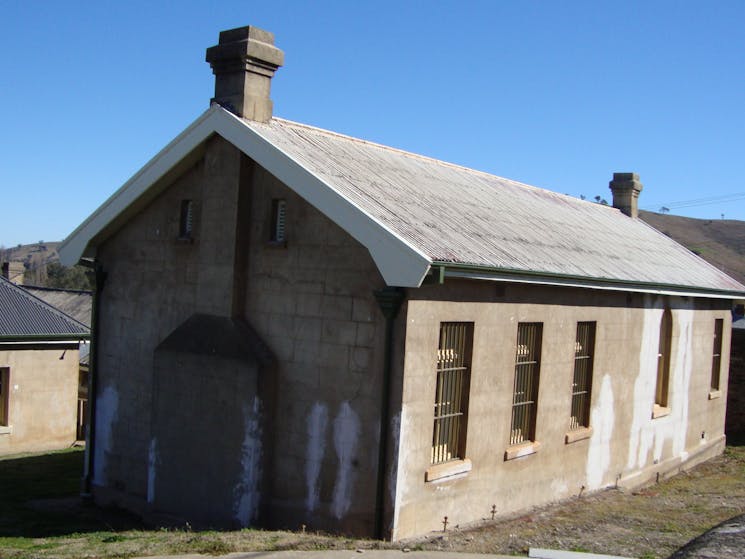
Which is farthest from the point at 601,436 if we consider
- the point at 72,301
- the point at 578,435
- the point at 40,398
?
the point at 72,301

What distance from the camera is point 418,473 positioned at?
418 inches

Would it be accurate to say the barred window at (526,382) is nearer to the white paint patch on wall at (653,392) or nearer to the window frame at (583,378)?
the window frame at (583,378)

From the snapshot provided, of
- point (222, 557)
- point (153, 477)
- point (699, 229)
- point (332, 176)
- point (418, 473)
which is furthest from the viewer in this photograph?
point (699, 229)

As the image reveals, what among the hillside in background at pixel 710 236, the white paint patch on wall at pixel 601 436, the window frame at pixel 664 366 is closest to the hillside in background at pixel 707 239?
the hillside in background at pixel 710 236

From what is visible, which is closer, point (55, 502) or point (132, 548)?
point (132, 548)

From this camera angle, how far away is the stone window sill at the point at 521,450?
12367 millimetres

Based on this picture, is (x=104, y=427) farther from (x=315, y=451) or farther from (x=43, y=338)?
(x=43, y=338)

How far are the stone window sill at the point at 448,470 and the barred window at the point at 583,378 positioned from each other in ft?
11.9

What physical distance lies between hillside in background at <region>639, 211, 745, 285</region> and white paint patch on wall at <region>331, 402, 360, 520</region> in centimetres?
7297

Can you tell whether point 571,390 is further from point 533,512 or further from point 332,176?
point 332,176

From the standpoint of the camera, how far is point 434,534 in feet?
35.8

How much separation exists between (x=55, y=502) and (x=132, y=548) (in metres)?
4.83

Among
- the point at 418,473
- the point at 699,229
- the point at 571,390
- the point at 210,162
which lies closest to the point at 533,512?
the point at 571,390

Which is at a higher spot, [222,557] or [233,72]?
[233,72]
